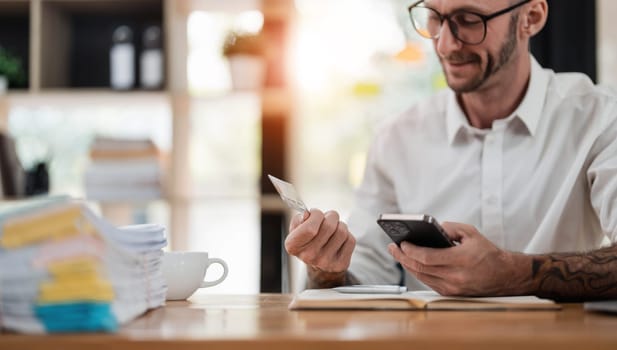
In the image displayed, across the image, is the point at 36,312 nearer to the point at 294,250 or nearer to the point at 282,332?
the point at 282,332

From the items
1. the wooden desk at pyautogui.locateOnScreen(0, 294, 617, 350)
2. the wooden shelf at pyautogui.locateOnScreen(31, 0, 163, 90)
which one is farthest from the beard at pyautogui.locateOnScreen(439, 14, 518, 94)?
the wooden shelf at pyautogui.locateOnScreen(31, 0, 163, 90)

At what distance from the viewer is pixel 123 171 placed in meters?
3.07

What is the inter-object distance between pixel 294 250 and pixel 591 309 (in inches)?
21.3

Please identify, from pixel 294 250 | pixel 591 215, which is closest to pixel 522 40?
pixel 591 215

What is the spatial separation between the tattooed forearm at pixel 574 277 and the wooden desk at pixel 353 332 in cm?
25

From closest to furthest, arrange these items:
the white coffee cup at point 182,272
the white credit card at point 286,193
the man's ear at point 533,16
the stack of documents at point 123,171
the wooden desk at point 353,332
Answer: the wooden desk at point 353,332 < the white credit card at point 286,193 < the white coffee cup at point 182,272 < the man's ear at point 533,16 < the stack of documents at point 123,171

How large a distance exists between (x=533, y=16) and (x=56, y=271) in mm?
1463

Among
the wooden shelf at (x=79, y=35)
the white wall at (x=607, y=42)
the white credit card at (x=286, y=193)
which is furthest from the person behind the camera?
the wooden shelf at (x=79, y=35)

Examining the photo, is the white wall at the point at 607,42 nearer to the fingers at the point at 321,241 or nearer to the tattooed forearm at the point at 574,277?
the tattooed forearm at the point at 574,277

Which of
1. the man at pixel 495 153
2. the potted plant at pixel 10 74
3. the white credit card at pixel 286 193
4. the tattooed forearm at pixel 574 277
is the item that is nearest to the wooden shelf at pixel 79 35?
the potted plant at pixel 10 74

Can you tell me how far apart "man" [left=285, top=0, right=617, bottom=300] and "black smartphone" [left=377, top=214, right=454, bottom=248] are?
39cm

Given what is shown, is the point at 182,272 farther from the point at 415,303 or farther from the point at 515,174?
the point at 515,174

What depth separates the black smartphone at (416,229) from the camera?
1.20m

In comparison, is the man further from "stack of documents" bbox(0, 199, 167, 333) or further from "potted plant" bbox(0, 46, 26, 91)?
"potted plant" bbox(0, 46, 26, 91)
